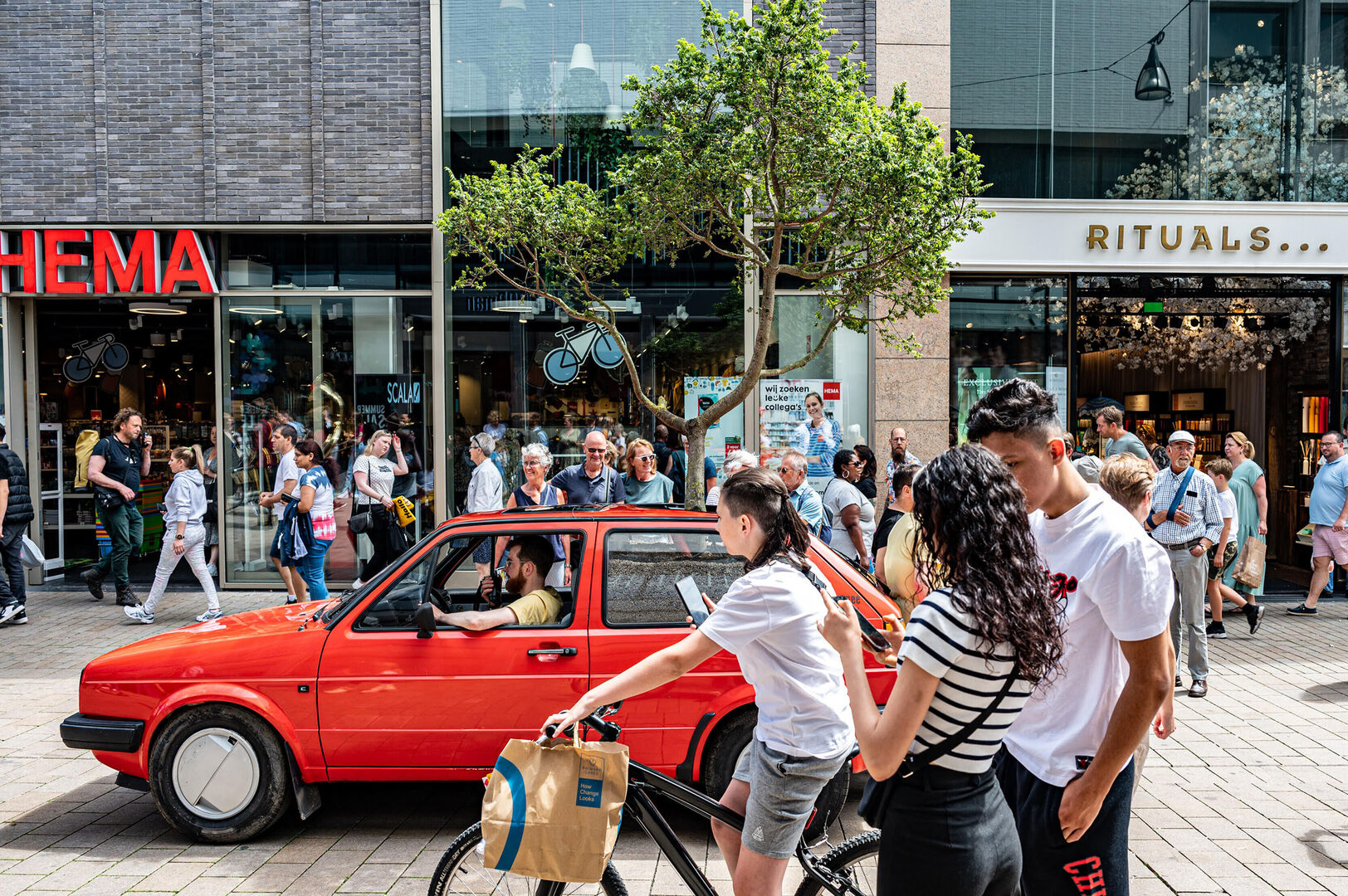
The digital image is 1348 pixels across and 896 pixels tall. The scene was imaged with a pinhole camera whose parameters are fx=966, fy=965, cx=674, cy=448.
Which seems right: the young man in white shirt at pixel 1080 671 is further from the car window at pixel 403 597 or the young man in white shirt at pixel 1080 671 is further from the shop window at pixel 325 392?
the shop window at pixel 325 392

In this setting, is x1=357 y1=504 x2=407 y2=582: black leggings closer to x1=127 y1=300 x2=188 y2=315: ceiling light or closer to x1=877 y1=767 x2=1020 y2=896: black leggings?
x1=127 y1=300 x2=188 y2=315: ceiling light

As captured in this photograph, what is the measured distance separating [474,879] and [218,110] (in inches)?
428

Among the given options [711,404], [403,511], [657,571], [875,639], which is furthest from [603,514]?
[711,404]

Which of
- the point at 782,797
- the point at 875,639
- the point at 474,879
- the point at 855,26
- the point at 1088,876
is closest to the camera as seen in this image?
the point at 1088,876

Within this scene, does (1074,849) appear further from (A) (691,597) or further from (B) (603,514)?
(B) (603,514)

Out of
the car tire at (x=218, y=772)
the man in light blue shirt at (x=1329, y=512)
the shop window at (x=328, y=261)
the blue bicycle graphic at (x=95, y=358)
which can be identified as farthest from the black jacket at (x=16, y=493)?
the man in light blue shirt at (x=1329, y=512)

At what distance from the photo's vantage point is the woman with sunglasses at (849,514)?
762 cm

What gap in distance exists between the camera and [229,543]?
11859 mm

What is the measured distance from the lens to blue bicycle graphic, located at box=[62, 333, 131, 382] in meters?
13.5

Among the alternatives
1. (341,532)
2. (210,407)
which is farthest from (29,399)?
(341,532)

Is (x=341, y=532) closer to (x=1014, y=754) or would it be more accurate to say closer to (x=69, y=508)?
(x=69, y=508)

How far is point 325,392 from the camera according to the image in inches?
467

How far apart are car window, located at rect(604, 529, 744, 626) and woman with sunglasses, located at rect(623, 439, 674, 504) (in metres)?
3.39

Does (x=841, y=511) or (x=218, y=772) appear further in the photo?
(x=841, y=511)
